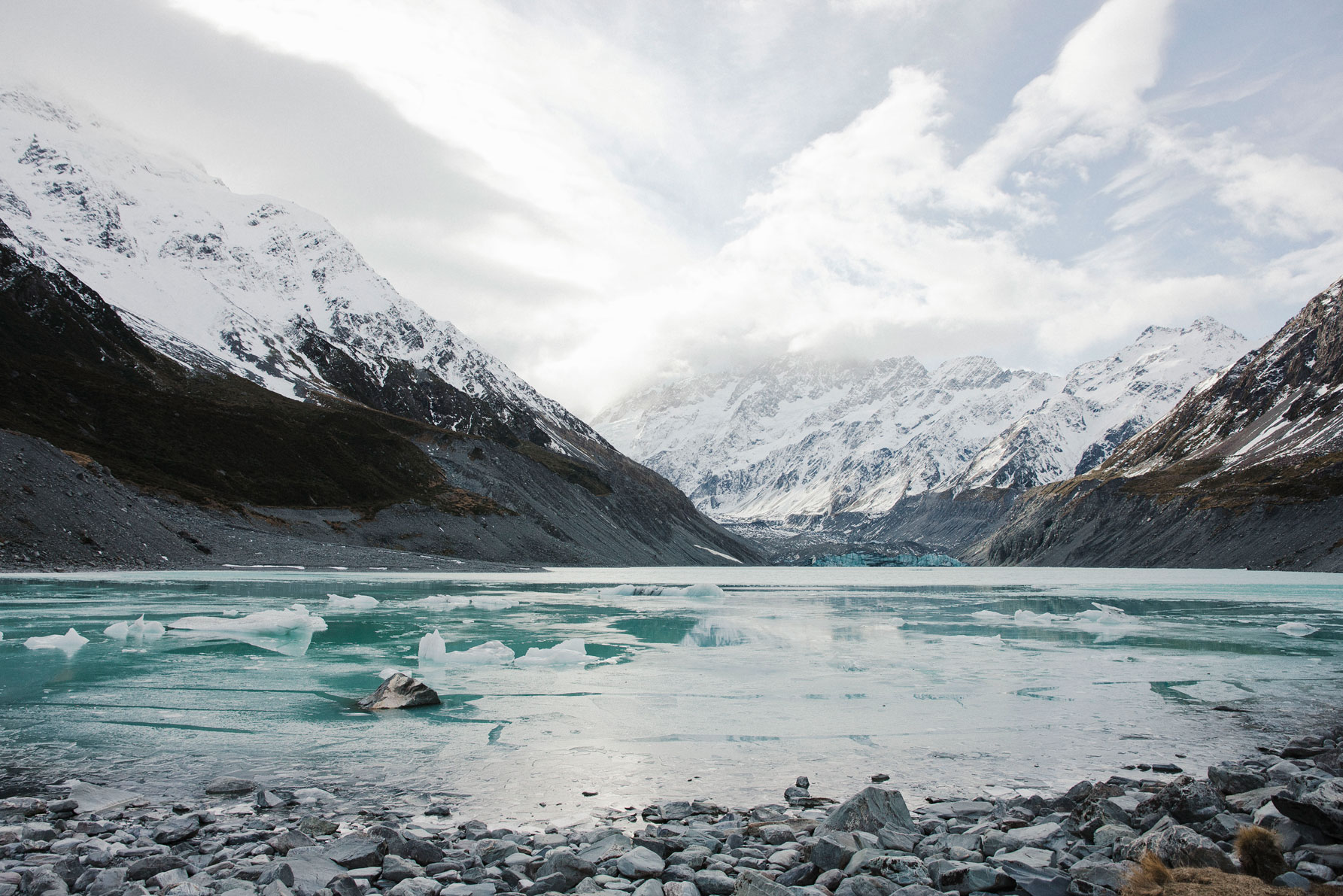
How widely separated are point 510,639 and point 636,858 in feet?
68.3

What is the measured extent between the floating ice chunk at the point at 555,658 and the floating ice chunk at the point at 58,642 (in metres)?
12.1

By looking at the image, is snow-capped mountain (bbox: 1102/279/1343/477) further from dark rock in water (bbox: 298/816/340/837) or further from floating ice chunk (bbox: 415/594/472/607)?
dark rock in water (bbox: 298/816/340/837)

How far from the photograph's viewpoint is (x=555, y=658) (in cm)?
2180

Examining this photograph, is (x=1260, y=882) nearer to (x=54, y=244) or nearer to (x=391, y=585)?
(x=391, y=585)

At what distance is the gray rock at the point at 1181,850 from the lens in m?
6.60

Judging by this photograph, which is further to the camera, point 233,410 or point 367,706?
point 233,410

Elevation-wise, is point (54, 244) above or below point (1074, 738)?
above

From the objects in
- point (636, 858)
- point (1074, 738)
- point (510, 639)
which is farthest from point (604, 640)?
point (636, 858)

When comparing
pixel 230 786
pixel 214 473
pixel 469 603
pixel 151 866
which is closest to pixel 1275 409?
pixel 469 603

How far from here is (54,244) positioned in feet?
588

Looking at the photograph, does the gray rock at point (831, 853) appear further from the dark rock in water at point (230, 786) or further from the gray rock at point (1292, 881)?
the dark rock in water at point (230, 786)

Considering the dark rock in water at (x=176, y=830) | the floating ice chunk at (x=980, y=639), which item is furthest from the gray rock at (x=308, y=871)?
the floating ice chunk at (x=980, y=639)

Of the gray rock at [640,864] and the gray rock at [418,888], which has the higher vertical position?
the gray rock at [640,864]

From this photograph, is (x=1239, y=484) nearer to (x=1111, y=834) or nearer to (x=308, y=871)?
(x=1111, y=834)
